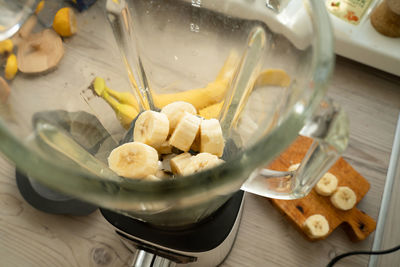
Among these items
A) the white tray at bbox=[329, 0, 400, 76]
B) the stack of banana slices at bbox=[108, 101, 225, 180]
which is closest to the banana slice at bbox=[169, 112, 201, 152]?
the stack of banana slices at bbox=[108, 101, 225, 180]

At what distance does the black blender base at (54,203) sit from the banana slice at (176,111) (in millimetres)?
191

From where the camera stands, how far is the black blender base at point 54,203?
1.79 feet

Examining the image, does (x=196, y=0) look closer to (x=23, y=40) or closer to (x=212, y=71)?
(x=212, y=71)

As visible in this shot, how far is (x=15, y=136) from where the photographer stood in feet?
0.91

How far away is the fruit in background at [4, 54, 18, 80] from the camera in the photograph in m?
0.35

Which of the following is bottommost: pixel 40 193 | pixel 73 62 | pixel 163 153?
pixel 40 193

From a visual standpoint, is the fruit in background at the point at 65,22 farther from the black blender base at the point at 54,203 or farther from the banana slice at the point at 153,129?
the black blender base at the point at 54,203

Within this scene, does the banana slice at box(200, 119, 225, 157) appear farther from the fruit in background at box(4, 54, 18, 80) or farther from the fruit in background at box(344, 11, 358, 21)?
the fruit in background at box(344, 11, 358, 21)

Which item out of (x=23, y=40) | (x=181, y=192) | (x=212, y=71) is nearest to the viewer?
(x=181, y=192)

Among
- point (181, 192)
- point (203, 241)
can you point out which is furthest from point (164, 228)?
point (181, 192)

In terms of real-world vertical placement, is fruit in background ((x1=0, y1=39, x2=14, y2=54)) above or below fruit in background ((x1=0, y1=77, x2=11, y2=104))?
above

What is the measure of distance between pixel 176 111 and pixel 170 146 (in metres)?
0.04

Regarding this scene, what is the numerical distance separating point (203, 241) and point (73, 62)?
25cm

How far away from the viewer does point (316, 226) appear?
533 mm
